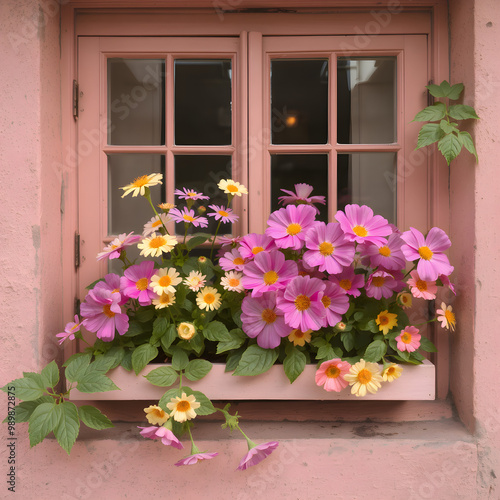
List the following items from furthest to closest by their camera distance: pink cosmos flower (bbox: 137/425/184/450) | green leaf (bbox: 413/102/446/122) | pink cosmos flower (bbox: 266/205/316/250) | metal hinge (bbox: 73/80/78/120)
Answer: metal hinge (bbox: 73/80/78/120), green leaf (bbox: 413/102/446/122), pink cosmos flower (bbox: 266/205/316/250), pink cosmos flower (bbox: 137/425/184/450)

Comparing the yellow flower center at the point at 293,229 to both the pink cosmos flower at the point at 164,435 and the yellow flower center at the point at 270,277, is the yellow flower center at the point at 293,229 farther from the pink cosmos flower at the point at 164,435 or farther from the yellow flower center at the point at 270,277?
the pink cosmos flower at the point at 164,435

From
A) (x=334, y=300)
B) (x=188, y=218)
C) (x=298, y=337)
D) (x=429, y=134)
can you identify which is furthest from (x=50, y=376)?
(x=429, y=134)

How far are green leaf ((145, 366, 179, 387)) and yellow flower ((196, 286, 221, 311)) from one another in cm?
21

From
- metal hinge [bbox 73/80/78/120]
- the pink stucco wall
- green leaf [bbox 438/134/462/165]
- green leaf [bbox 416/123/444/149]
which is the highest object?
metal hinge [bbox 73/80/78/120]

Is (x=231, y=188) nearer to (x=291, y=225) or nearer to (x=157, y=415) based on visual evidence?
(x=291, y=225)

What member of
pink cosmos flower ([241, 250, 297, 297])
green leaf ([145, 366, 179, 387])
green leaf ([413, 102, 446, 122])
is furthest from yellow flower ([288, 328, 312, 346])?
green leaf ([413, 102, 446, 122])

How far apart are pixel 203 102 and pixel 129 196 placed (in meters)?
0.42

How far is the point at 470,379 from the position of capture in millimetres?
1283

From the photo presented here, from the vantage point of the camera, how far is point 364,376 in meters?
1.14

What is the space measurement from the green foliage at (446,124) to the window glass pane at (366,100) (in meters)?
0.17

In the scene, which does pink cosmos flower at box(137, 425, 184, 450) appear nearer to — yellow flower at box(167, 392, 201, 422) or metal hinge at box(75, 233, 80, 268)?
yellow flower at box(167, 392, 201, 422)

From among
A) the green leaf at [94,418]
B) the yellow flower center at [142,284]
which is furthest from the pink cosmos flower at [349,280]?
the green leaf at [94,418]

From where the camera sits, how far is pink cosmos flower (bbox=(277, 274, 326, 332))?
1110 millimetres

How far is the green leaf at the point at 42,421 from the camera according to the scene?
3.50ft
